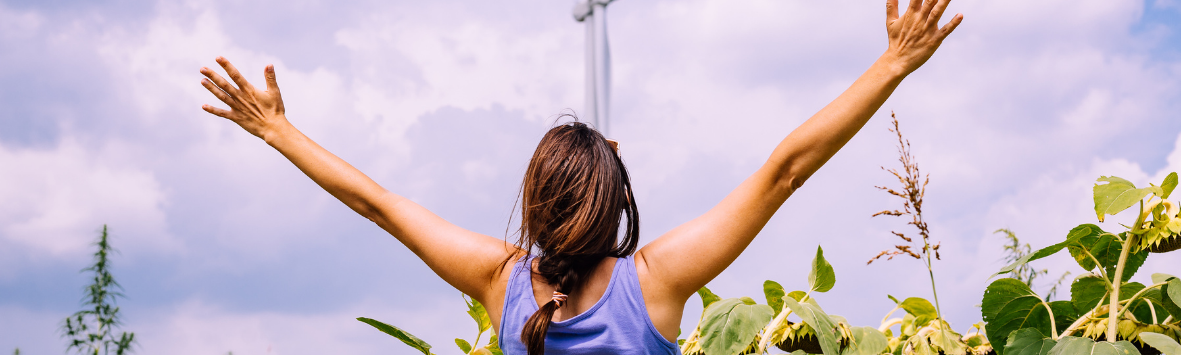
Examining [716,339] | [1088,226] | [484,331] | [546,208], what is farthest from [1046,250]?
[484,331]

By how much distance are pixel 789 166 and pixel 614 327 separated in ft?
1.45

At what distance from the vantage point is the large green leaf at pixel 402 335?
211 centimetres

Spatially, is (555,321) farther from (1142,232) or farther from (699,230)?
(1142,232)

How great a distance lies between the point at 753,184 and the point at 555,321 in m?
0.47

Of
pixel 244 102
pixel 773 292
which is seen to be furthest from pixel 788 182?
pixel 244 102

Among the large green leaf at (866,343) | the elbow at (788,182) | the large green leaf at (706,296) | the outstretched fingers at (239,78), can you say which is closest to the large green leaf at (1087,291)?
the large green leaf at (866,343)

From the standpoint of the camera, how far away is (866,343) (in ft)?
6.84

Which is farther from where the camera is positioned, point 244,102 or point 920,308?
point 920,308

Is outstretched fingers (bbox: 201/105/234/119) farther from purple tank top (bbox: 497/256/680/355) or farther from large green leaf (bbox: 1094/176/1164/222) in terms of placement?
large green leaf (bbox: 1094/176/1164/222)

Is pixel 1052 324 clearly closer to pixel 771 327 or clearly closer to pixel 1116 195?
pixel 1116 195

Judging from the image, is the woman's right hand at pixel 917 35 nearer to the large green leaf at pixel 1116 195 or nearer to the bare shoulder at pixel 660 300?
the bare shoulder at pixel 660 300

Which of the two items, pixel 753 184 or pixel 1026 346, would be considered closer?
pixel 753 184

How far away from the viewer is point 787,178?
1.43 metres

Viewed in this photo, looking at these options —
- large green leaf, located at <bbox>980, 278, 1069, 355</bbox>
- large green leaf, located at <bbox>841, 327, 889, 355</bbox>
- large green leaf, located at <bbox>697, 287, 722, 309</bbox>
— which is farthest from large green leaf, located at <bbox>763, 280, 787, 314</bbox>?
large green leaf, located at <bbox>980, 278, 1069, 355</bbox>
